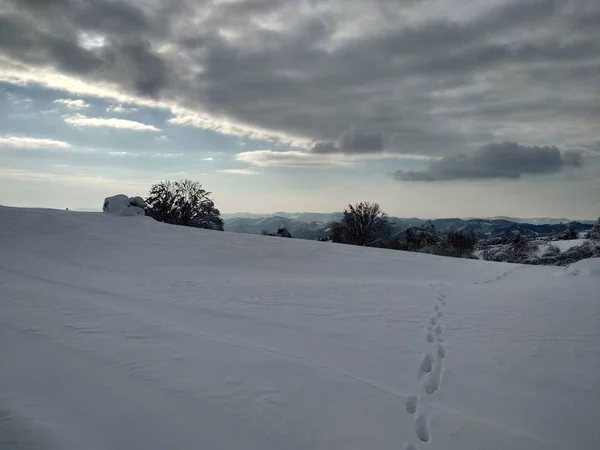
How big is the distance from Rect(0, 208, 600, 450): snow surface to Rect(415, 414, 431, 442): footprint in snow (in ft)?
0.05

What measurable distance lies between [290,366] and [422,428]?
162 cm

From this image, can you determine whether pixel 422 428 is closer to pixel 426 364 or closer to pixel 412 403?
pixel 412 403

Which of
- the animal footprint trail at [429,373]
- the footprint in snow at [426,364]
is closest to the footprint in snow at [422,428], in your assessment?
the animal footprint trail at [429,373]

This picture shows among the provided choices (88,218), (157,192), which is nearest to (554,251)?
(88,218)

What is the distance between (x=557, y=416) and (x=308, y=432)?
100 inches

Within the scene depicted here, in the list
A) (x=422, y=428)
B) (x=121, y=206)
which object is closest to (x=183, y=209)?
(x=121, y=206)

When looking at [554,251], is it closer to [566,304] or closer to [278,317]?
[566,304]

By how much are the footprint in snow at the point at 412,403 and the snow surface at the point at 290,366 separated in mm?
15

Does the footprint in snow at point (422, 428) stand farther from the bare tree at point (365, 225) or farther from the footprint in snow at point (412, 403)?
the bare tree at point (365, 225)

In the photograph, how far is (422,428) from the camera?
3.44 m

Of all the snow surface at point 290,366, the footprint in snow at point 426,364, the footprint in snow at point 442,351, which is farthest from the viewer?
the footprint in snow at point 442,351

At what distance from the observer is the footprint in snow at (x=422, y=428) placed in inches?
130

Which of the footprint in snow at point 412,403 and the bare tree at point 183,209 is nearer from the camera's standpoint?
the footprint in snow at point 412,403

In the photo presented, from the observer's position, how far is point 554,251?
30344 millimetres
